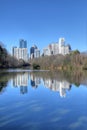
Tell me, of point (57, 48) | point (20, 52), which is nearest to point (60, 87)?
point (57, 48)

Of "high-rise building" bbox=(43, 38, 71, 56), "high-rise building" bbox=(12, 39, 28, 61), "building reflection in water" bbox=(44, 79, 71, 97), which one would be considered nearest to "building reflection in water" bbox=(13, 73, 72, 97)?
"building reflection in water" bbox=(44, 79, 71, 97)

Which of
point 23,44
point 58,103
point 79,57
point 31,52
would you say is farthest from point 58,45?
point 58,103

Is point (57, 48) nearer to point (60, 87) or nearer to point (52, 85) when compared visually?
point (52, 85)

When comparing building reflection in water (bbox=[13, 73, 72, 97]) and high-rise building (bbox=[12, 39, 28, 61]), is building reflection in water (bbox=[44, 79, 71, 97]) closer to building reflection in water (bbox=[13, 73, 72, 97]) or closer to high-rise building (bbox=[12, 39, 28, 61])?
building reflection in water (bbox=[13, 73, 72, 97])

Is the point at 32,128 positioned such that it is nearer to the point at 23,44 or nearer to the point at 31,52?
the point at 31,52

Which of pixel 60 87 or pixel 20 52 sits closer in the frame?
pixel 60 87

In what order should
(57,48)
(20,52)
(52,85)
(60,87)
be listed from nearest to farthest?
(60,87) → (52,85) → (57,48) → (20,52)

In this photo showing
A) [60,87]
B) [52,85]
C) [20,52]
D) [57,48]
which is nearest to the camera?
[60,87]

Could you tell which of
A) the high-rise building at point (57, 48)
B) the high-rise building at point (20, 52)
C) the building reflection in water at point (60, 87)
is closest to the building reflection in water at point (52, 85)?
the building reflection in water at point (60, 87)

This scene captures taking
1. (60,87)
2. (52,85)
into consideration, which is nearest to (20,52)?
(52,85)

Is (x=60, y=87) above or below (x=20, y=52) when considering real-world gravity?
below

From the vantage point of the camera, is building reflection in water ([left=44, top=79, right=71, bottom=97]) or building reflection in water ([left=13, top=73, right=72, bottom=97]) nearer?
building reflection in water ([left=44, top=79, right=71, bottom=97])

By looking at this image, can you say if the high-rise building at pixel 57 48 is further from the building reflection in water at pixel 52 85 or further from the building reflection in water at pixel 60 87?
the building reflection in water at pixel 60 87

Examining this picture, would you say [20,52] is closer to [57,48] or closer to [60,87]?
[57,48]
